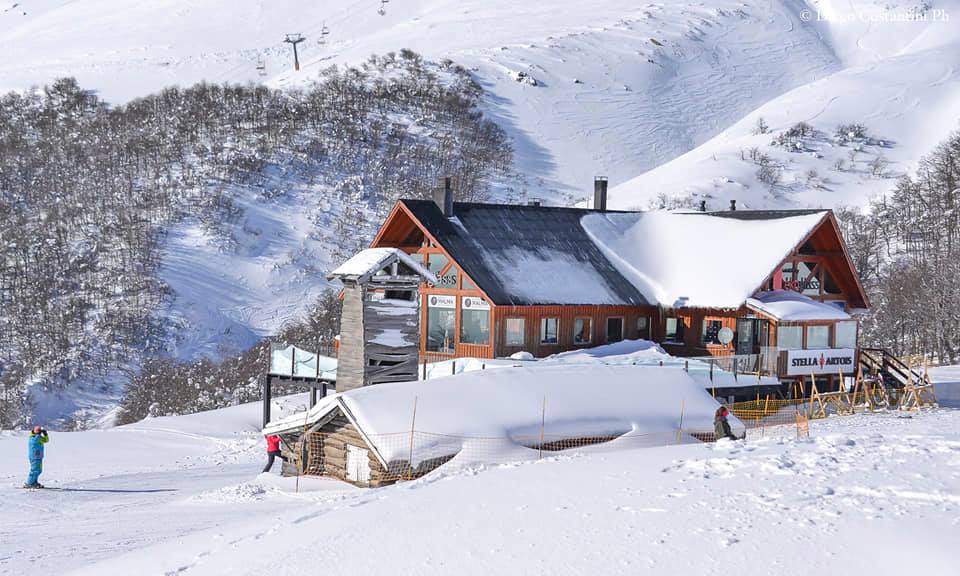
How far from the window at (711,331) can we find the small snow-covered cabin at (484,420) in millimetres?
10431

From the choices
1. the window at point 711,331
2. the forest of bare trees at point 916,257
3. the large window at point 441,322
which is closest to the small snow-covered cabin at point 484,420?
the large window at point 441,322

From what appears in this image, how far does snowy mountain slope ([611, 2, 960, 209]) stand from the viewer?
76062 millimetres

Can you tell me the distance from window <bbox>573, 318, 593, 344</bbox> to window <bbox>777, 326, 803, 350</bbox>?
5.85 metres

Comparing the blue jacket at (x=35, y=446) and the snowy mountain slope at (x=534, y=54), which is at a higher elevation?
the snowy mountain slope at (x=534, y=54)

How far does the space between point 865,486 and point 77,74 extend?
101 m

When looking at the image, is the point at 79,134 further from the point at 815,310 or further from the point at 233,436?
the point at 815,310

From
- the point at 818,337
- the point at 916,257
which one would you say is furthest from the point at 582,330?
the point at 916,257

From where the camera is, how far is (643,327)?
36.2m

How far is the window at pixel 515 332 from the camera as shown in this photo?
33156mm

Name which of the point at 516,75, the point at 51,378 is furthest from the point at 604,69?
the point at 51,378

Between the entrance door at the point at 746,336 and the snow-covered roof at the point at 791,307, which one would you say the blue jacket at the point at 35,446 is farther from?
the entrance door at the point at 746,336

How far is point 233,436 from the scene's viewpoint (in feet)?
105

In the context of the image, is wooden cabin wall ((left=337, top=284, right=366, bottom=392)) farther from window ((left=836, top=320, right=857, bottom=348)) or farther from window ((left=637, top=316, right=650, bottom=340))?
window ((left=836, top=320, right=857, bottom=348))

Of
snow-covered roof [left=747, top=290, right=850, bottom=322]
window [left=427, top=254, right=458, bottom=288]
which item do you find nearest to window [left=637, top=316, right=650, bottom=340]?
snow-covered roof [left=747, top=290, right=850, bottom=322]
